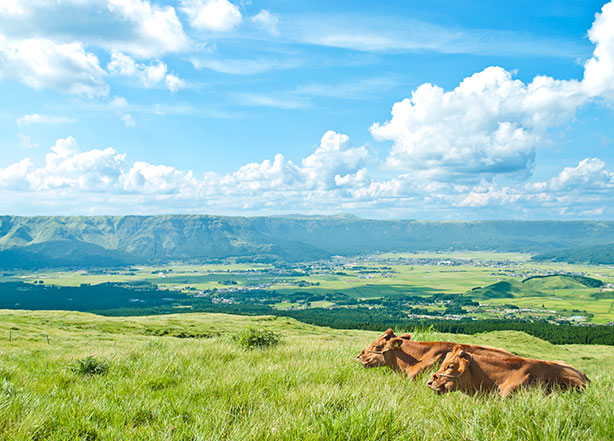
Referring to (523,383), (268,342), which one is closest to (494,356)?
(523,383)

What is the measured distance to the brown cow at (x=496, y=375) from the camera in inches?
261

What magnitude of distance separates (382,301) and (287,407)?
191 m

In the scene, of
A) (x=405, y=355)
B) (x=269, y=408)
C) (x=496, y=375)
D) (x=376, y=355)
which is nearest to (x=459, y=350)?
(x=496, y=375)

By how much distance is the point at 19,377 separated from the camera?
24.0ft

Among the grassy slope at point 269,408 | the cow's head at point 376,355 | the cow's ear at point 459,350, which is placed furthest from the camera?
the cow's head at point 376,355

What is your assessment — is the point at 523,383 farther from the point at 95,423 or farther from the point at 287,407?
the point at 95,423

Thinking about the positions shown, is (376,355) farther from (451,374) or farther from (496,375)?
(496,375)

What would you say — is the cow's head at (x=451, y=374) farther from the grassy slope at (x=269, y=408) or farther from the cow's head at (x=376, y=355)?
the cow's head at (x=376, y=355)

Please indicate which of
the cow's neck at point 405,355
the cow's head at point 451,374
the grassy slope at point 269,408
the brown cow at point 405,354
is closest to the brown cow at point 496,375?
the cow's head at point 451,374

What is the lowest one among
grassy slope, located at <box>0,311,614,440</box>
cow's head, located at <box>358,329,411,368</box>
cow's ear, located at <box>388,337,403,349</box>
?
cow's head, located at <box>358,329,411,368</box>

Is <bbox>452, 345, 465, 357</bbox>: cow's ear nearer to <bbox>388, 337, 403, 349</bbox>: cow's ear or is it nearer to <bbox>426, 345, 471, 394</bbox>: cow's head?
<bbox>426, 345, 471, 394</bbox>: cow's head

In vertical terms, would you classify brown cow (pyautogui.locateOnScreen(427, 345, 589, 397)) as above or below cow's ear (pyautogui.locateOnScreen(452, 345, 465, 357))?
below

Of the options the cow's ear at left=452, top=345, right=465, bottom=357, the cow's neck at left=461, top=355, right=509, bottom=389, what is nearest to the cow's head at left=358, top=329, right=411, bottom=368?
the cow's ear at left=452, top=345, right=465, bottom=357

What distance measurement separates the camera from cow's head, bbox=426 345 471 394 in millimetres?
6574
